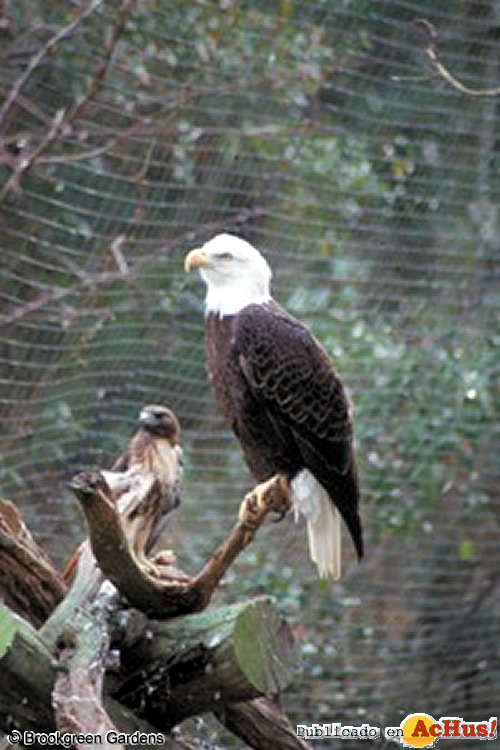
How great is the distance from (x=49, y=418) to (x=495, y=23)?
155cm

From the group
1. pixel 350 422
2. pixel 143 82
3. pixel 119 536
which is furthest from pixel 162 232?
pixel 119 536

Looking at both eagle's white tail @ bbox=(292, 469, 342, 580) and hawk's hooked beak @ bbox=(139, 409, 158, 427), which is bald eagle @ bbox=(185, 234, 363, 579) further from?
hawk's hooked beak @ bbox=(139, 409, 158, 427)

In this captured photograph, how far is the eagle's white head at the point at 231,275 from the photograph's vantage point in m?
4.16

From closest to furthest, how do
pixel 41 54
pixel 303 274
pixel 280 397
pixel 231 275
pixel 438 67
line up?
pixel 280 397
pixel 231 275
pixel 438 67
pixel 41 54
pixel 303 274

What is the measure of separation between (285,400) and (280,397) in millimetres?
10

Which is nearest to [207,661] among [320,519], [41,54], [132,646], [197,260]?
[132,646]

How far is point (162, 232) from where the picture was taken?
18.0 feet

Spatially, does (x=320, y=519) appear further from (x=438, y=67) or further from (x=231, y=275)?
(x=438, y=67)

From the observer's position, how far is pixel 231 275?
164 inches

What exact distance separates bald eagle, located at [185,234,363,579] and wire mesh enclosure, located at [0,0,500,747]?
1027mm

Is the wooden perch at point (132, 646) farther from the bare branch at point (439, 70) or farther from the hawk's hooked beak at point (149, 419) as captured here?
the bare branch at point (439, 70)

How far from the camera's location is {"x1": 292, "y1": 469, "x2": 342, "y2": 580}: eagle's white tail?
4.16m

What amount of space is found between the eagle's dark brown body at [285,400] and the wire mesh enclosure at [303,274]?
112 centimetres

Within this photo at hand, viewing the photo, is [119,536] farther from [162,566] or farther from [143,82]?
[143,82]
